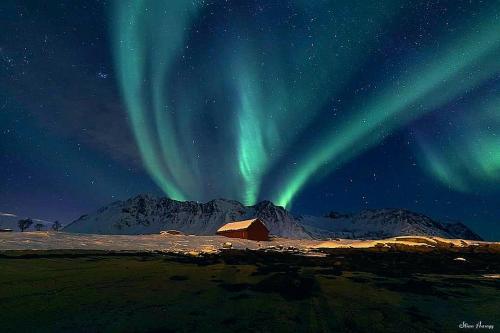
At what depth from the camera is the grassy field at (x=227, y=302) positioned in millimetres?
7934

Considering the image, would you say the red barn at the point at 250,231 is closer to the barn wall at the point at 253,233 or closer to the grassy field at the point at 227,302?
the barn wall at the point at 253,233

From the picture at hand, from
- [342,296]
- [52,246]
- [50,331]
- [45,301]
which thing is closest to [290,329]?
[342,296]

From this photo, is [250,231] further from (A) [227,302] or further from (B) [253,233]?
(A) [227,302]

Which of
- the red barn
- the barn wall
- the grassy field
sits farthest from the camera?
the red barn

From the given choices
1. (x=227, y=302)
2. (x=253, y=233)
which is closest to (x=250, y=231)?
(x=253, y=233)

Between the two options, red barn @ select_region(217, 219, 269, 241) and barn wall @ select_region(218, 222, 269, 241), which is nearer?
barn wall @ select_region(218, 222, 269, 241)

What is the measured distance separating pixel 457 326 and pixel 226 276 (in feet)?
33.6

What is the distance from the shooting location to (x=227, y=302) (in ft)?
33.4

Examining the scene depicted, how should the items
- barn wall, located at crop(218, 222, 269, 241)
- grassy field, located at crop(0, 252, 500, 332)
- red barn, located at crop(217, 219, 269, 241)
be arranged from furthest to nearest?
red barn, located at crop(217, 219, 269, 241) → barn wall, located at crop(218, 222, 269, 241) → grassy field, located at crop(0, 252, 500, 332)

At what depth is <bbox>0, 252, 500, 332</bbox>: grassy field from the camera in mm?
7934

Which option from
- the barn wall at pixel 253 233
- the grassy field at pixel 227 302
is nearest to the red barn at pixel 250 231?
the barn wall at pixel 253 233

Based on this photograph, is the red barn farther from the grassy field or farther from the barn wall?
the grassy field

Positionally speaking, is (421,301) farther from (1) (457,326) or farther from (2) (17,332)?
(2) (17,332)

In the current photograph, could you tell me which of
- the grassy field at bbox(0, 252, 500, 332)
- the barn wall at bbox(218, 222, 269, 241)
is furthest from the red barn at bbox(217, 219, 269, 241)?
the grassy field at bbox(0, 252, 500, 332)
